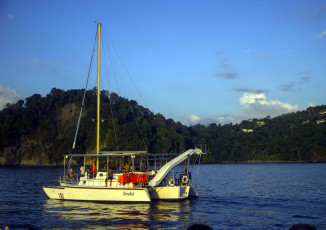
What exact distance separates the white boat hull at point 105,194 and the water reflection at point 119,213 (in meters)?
0.43

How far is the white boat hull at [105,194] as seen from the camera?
2777 centimetres

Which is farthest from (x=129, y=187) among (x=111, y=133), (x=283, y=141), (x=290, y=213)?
(x=283, y=141)

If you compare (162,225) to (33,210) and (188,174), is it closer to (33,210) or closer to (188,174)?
(188,174)

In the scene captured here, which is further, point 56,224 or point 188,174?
point 188,174

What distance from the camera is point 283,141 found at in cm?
16625

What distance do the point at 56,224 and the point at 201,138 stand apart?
16946 centimetres

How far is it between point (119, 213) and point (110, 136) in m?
123

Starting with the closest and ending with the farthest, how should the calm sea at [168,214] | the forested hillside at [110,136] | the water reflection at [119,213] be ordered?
1. the calm sea at [168,214]
2. the water reflection at [119,213]
3. the forested hillside at [110,136]

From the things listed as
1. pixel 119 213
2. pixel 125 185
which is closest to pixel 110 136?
pixel 125 185

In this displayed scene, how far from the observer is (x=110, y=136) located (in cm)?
14688

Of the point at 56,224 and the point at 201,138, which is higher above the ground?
the point at 201,138

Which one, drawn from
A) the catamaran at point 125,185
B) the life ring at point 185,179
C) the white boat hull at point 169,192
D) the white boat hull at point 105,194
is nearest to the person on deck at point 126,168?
the catamaran at point 125,185

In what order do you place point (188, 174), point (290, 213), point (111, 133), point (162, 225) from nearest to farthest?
point (162, 225) < point (290, 213) < point (188, 174) < point (111, 133)

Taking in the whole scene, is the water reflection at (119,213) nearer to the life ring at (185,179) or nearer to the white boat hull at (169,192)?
the white boat hull at (169,192)
